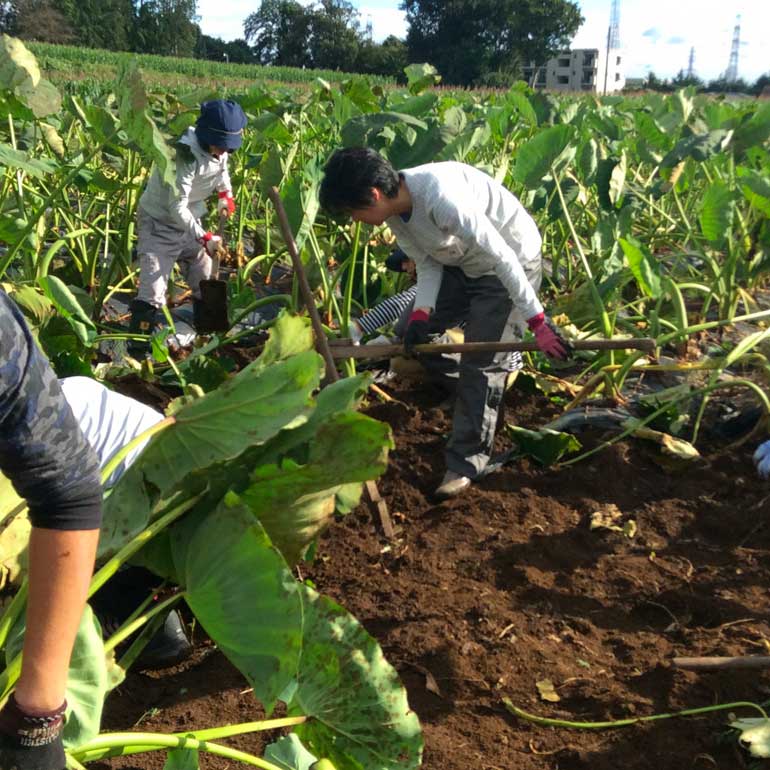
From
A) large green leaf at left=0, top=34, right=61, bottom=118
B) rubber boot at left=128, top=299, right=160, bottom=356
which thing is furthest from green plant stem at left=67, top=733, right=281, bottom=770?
rubber boot at left=128, top=299, right=160, bottom=356

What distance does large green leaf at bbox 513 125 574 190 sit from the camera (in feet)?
11.6

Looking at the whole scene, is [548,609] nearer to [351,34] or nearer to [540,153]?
[540,153]

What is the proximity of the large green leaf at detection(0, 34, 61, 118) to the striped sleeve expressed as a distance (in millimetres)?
1413

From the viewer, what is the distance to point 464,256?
297cm

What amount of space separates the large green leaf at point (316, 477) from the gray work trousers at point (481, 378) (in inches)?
51.6

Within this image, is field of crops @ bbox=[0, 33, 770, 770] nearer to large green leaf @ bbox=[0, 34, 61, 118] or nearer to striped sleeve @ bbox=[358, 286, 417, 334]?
large green leaf @ bbox=[0, 34, 61, 118]

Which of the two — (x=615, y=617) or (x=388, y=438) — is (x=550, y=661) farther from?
(x=388, y=438)

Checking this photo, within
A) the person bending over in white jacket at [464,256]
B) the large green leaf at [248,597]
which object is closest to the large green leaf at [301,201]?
the person bending over in white jacket at [464,256]

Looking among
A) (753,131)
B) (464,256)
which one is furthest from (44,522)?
(753,131)

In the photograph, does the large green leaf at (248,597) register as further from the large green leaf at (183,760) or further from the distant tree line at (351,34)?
the distant tree line at (351,34)

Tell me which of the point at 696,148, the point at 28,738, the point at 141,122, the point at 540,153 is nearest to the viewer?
the point at 28,738

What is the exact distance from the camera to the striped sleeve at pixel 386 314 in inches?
149

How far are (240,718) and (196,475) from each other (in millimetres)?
619

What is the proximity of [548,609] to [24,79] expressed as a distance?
7.84 feet
